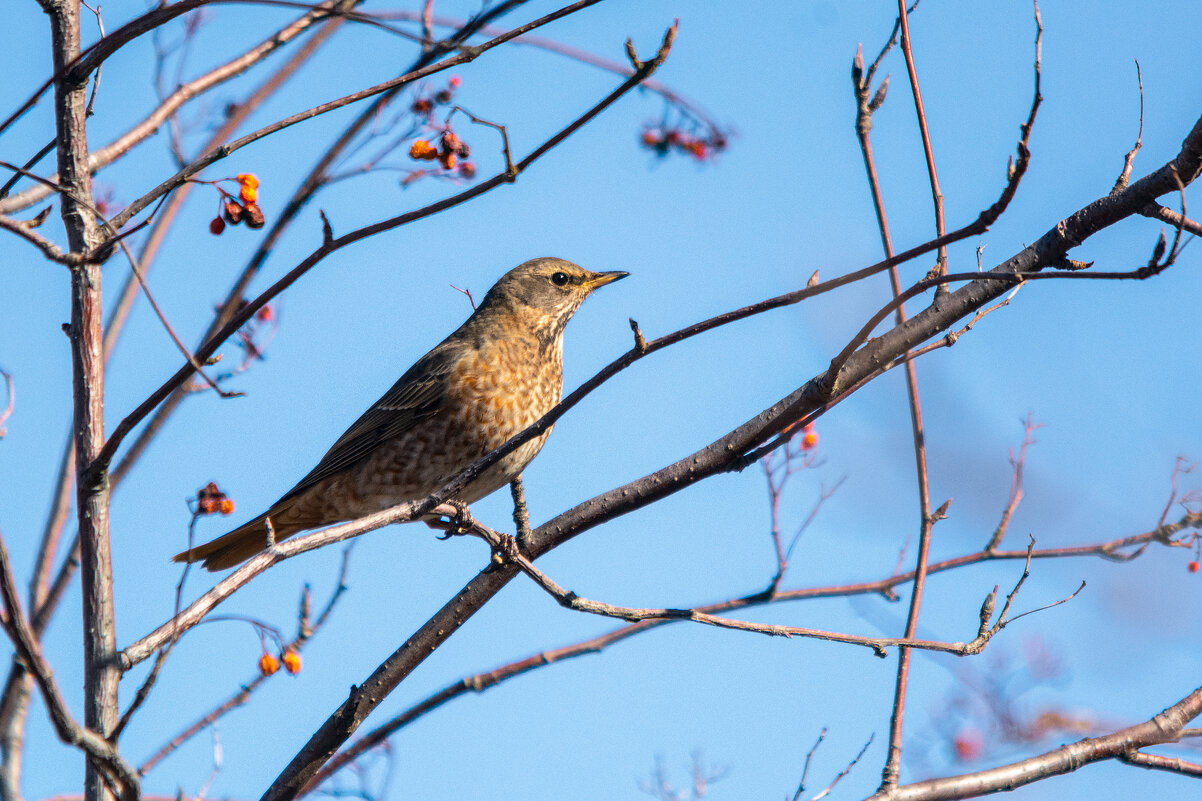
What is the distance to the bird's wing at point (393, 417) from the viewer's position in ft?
19.5

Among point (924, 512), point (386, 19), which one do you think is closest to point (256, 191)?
point (386, 19)

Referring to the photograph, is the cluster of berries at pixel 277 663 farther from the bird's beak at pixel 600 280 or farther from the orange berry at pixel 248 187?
the bird's beak at pixel 600 280

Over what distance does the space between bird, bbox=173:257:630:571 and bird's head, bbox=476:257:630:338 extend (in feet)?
0.13

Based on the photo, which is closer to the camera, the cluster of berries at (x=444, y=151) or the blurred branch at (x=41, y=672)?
the blurred branch at (x=41, y=672)

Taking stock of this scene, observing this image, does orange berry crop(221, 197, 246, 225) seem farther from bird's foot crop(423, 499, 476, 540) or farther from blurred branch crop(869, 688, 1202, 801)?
blurred branch crop(869, 688, 1202, 801)

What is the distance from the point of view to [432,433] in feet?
19.2

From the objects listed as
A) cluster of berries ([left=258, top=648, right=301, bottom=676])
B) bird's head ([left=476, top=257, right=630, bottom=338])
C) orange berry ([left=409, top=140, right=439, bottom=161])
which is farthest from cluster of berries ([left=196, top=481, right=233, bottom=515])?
bird's head ([left=476, top=257, right=630, bottom=338])

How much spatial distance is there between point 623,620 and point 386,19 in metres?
1.68

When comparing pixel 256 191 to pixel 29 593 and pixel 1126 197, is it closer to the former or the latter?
pixel 29 593

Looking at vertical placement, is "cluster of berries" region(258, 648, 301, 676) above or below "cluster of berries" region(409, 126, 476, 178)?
below

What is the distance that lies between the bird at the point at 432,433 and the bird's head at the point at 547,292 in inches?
1.6

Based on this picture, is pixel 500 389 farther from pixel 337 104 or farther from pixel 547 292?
pixel 337 104

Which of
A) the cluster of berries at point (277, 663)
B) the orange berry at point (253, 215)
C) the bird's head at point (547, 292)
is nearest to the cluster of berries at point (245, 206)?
the orange berry at point (253, 215)

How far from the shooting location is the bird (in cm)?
576
